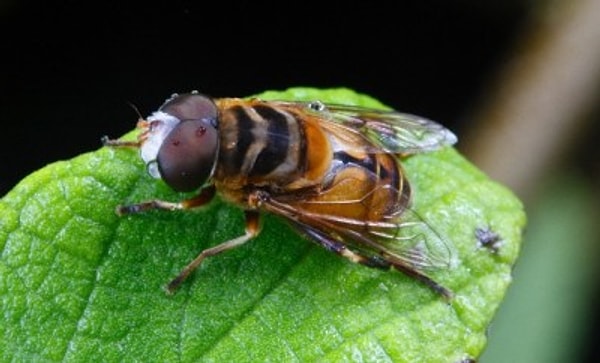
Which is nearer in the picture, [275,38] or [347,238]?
[347,238]

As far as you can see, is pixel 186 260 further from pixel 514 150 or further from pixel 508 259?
pixel 514 150

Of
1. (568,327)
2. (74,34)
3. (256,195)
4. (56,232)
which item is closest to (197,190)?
(256,195)

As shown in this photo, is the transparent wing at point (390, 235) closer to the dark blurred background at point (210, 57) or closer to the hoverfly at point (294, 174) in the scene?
the hoverfly at point (294, 174)

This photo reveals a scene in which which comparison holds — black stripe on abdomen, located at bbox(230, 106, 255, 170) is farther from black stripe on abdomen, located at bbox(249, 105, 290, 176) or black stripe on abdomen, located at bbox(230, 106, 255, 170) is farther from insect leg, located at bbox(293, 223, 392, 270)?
insect leg, located at bbox(293, 223, 392, 270)

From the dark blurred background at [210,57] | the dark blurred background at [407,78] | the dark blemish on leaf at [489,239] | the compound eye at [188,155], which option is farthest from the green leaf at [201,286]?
the dark blurred background at [210,57]

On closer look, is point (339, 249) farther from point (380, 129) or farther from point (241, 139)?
point (380, 129)

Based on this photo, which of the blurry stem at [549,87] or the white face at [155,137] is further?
the blurry stem at [549,87]
